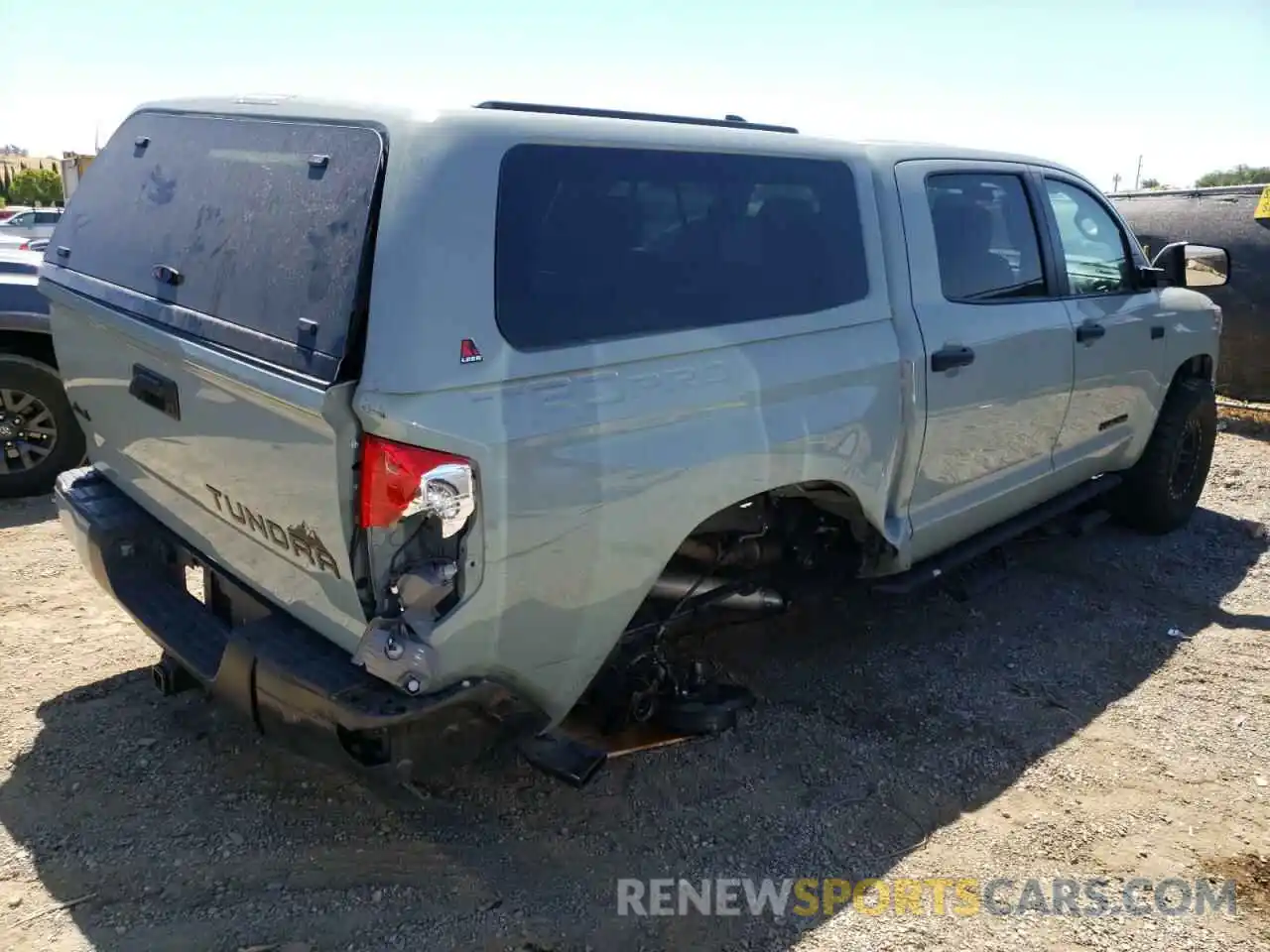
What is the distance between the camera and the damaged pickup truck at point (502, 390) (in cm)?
234

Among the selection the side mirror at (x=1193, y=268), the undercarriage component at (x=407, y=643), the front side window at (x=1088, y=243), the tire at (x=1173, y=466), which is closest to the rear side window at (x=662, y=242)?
the undercarriage component at (x=407, y=643)

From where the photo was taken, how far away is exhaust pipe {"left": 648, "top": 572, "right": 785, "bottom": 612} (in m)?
3.22

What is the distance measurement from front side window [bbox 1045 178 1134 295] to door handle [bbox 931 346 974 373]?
1102mm

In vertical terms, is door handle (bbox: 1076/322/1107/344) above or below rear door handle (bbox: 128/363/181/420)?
above

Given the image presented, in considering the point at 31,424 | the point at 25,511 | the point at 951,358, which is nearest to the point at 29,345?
the point at 31,424

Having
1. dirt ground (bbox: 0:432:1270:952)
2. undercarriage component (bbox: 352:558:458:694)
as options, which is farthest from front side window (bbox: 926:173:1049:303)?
undercarriage component (bbox: 352:558:458:694)

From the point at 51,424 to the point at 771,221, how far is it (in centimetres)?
455

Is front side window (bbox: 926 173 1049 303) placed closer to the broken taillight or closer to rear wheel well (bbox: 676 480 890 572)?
rear wheel well (bbox: 676 480 890 572)

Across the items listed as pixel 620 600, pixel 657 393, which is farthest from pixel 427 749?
pixel 657 393

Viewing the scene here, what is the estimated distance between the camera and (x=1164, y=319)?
16.9 feet

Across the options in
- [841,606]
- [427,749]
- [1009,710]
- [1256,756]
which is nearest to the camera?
[427,749]

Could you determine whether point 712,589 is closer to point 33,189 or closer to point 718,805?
point 718,805

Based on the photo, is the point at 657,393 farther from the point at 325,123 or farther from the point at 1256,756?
the point at 1256,756

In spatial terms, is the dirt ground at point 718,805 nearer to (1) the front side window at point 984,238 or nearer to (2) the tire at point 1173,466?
(2) the tire at point 1173,466
